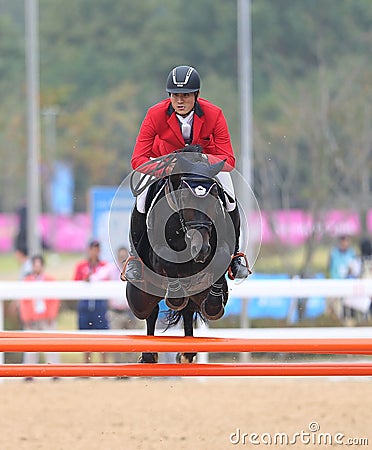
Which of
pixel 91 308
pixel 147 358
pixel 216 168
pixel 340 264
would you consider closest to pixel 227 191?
pixel 216 168

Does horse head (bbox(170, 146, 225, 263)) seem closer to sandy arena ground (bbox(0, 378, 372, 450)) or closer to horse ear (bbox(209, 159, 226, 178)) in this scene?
horse ear (bbox(209, 159, 226, 178))

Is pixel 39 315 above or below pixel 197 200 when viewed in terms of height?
below

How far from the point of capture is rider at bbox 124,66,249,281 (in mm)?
5996

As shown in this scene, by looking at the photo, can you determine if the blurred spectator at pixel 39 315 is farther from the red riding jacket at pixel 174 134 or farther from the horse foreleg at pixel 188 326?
the red riding jacket at pixel 174 134

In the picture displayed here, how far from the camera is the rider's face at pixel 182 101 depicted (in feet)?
19.7

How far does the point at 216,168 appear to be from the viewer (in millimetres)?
5676

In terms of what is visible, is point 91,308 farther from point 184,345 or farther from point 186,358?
point 184,345

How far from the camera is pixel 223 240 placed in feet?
19.0

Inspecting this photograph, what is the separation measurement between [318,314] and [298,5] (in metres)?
19.9

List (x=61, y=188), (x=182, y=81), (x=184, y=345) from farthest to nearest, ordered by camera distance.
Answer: (x=61, y=188)
(x=182, y=81)
(x=184, y=345)

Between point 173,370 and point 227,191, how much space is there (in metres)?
1.19

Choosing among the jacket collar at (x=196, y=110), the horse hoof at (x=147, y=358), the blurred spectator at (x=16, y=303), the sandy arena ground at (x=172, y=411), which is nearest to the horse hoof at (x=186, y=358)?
the horse hoof at (x=147, y=358)

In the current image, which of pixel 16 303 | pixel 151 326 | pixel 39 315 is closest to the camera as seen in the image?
pixel 151 326

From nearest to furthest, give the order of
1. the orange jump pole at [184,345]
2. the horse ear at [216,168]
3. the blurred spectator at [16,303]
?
the orange jump pole at [184,345] < the horse ear at [216,168] < the blurred spectator at [16,303]
